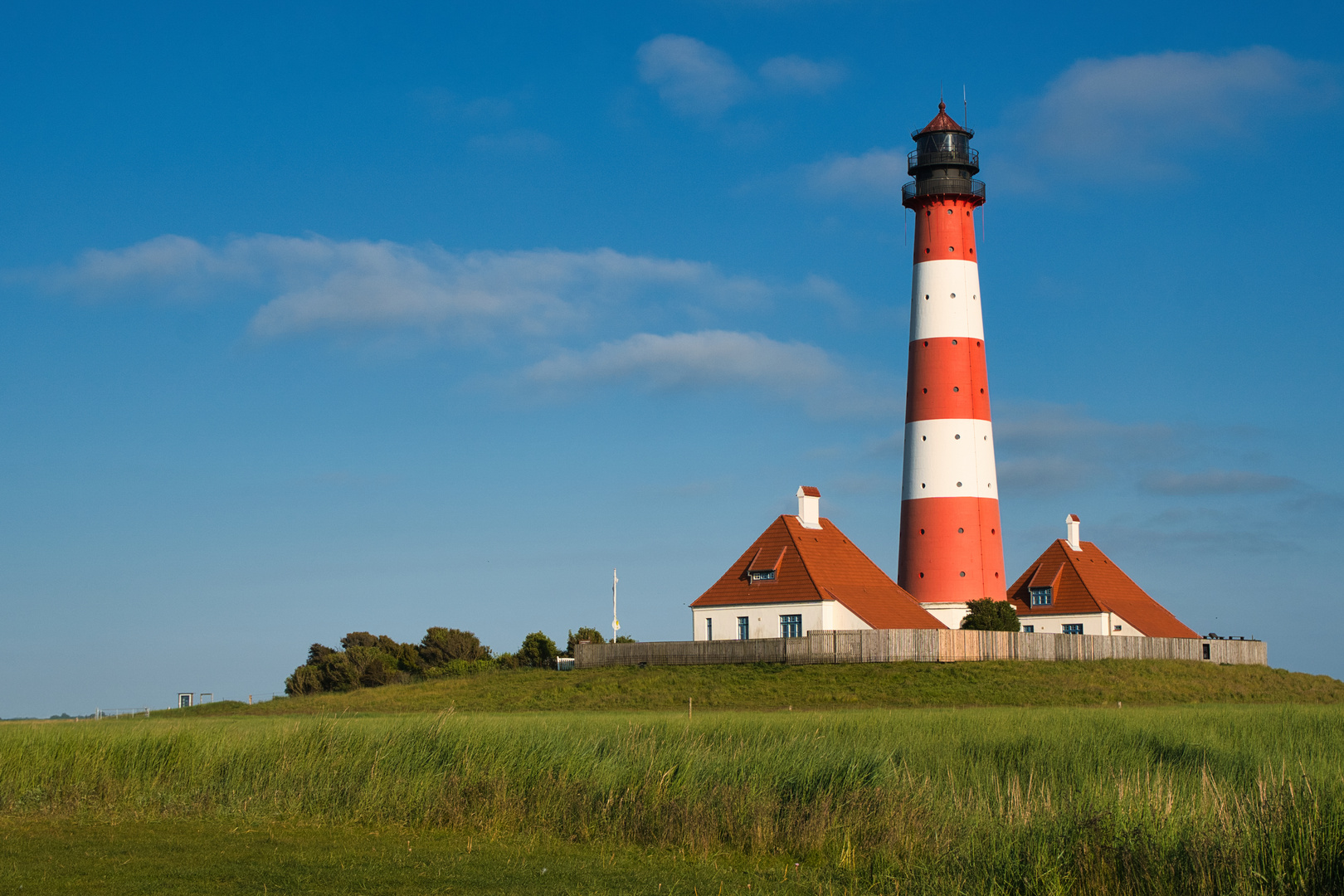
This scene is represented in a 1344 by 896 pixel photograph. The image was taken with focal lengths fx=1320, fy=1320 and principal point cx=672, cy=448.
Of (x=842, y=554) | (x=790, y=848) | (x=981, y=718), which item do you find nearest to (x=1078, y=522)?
(x=842, y=554)

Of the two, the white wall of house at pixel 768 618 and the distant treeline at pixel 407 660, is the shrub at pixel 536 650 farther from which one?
the white wall of house at pixel 768 618

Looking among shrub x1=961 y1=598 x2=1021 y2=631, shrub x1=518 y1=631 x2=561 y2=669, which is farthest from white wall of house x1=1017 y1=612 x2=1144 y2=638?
shrub x1=518 y1=631 x2=561 y2=669

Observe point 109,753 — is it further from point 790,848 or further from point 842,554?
point 842,554

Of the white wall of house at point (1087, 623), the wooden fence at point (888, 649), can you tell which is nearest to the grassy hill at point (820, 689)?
the wooden fence at point (888, 649)

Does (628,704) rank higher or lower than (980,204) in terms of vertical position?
lower

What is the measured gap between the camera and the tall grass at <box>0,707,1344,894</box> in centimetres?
1227

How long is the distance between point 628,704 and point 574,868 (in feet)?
96.5

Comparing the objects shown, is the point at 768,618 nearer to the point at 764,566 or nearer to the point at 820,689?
the point at 764,566

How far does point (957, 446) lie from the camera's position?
53.5 m

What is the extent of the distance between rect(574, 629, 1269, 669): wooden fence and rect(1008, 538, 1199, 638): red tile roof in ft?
20.4

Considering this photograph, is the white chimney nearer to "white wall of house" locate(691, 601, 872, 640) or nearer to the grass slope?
"white wall of house" locate(691, 601, 872, 640)

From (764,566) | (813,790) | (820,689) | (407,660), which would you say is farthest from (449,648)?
(813,790)

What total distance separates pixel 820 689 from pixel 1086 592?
79.0ft

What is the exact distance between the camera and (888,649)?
48.4 meters
